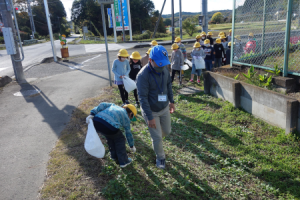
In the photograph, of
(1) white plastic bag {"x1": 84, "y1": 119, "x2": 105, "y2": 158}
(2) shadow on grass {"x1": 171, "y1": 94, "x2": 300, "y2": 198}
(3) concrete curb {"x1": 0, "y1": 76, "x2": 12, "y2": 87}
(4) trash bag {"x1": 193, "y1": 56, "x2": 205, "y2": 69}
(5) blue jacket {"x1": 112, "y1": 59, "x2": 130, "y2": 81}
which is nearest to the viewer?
(1) white plastic bag {"x1": 84, "y1": 119, "x2": 105, "y2": 158}

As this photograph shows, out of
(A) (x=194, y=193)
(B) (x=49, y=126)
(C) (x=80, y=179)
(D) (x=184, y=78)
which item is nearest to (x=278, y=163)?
(A) (x=194, y=193)

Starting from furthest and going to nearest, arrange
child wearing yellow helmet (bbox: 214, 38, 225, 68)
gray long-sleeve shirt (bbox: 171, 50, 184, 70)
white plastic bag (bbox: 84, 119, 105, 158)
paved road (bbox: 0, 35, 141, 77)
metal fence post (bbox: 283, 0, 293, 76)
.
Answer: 1. paved road (bbox: 0, 35, 141, 77)
2. child wearing yellow helmet (bbox: 214, 38, 225, 68)
3. gray long-sleeve shirt (bbox: 171, 50, 184, 70)
4. metal fence post (bbox: 283, 0, 293, 76)
5. white plastic bag (bbox: 84, 119, 105, 158)

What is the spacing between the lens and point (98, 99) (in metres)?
7.77

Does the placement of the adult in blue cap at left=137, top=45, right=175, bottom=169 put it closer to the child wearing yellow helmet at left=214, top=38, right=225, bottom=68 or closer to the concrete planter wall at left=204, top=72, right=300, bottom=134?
the concrete planter wall at left=204, top=72, right=300, bottom=134

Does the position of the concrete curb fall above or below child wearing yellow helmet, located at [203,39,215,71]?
below

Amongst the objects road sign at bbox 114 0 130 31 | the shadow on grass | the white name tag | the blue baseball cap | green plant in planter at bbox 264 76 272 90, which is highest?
road sign at bbox 114 0 130 31

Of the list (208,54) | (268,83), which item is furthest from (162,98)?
(208,54)

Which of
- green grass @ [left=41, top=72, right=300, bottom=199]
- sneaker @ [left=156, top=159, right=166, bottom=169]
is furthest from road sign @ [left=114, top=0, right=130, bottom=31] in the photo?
sneaker @ [left=156, top=159, right=166, bottom=169]

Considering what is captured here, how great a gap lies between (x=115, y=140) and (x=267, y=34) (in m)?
5.31

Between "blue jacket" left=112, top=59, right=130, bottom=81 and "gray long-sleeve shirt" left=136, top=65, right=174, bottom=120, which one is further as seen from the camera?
"blue jacket" left=112, top=59, right=130, bottom=81

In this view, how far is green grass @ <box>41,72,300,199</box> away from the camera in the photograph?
11.3ft

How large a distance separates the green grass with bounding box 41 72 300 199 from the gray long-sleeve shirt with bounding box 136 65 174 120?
1064 mm

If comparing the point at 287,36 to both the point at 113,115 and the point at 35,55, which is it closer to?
the point at 113,115

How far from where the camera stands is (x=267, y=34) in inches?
263
